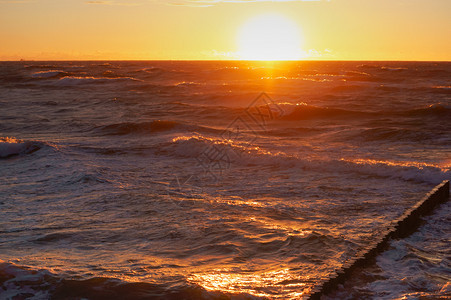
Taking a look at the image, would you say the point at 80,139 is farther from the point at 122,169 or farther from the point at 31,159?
the point at 122,169

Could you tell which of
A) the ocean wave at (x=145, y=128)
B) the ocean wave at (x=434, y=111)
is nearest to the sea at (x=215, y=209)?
the ocean wave at (x=145, y=128)

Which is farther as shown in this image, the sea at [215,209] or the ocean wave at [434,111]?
the ocean wave at [434,111]

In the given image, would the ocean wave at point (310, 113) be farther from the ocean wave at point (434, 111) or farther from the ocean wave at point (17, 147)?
the ocean wave at point (17, 147)

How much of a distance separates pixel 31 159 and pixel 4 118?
11.7 meters

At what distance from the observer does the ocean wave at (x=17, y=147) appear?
13.4m

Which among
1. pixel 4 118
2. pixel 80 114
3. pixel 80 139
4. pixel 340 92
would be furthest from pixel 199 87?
pixel 80 139

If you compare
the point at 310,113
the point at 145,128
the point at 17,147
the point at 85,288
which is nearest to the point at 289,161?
the point at 85,288

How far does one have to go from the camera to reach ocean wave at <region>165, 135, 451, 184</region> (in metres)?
10.2

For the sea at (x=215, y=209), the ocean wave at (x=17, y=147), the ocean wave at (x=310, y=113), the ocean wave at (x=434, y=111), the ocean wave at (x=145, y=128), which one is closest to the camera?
the sea at (x=215, y=209)

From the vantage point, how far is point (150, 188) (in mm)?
9375

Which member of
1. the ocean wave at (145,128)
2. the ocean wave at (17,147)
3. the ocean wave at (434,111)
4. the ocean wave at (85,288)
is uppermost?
the ocean wave at (434,111)

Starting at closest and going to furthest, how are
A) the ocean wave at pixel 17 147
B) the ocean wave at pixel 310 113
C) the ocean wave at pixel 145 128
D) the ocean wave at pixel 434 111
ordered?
the ocean wave at pixel 17 147, the ocean wave at pixel 145 128, the ocean wave at pixel 434 111, the ocean wave at pixel 310 113

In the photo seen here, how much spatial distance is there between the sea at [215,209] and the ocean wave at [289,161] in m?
0.05

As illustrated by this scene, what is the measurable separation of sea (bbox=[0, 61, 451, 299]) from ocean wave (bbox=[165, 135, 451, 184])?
51 millimetres
